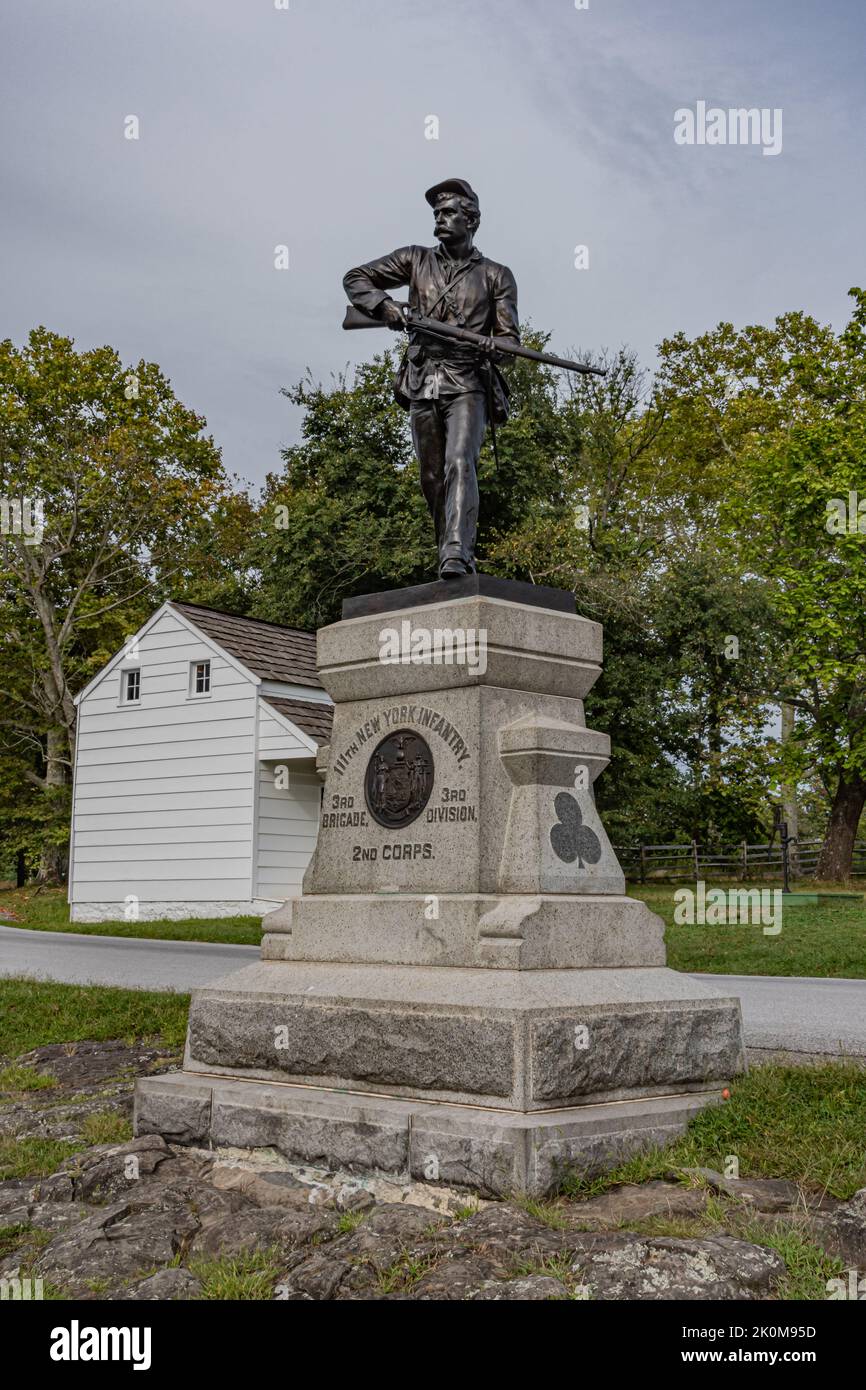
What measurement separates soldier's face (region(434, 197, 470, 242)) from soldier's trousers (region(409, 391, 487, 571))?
0.86 m

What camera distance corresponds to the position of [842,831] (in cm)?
2984

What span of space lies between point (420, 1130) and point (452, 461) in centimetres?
351

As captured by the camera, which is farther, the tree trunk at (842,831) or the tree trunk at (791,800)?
the tree trunk at (791,800)

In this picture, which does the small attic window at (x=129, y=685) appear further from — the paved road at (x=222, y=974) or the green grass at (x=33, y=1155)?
the green grass at (x=33, y=1155)

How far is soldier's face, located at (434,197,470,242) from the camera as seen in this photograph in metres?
7.36

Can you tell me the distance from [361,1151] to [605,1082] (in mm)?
1048

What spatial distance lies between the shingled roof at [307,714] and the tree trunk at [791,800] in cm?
1186

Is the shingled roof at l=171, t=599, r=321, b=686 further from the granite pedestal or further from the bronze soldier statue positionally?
the granite pedestal

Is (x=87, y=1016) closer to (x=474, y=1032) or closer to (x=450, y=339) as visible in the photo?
(x=474, y=1032)

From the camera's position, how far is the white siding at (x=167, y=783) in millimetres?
22172
